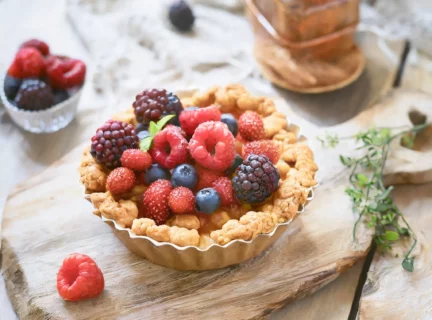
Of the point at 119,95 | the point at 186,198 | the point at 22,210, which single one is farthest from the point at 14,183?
the point at 186,198

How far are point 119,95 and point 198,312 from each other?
1.27 metres

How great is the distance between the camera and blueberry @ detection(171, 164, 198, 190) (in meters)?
1.66

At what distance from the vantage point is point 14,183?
7.26ft

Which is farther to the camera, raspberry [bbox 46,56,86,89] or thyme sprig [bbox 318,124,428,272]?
raspberry [bbox 46,56,86,89]

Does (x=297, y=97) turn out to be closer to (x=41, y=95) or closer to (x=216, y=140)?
(x=216, y=140)

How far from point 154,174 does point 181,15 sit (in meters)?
1.34

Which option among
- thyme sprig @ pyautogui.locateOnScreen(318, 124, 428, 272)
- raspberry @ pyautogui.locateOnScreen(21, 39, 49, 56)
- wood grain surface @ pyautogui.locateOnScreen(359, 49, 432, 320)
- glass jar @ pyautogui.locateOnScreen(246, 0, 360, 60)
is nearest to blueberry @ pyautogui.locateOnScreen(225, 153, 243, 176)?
thyme sprig @ pyautogui.locateOnScreen(318, 124, 428, 272)

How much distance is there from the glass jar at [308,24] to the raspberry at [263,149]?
79 centimetres

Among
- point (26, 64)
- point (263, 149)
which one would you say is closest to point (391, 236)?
point (263, 149)

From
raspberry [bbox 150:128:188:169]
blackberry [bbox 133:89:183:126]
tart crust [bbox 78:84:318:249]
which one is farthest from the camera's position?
blackberry [bbox 133:89:183:126]

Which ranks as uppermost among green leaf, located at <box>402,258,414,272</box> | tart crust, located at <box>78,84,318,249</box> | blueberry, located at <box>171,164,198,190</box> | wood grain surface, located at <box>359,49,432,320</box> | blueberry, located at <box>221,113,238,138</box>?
blueberry, located at <box>221,113,238,138</box>

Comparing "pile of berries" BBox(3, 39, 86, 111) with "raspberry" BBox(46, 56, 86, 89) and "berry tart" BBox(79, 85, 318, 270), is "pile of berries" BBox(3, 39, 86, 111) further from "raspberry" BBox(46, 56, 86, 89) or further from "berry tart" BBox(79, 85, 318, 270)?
"berry tart" BBox(79, 85, 318, 270)

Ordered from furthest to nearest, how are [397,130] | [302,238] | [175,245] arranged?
1. [397,130]
2. [302,238]
3. [175,245]

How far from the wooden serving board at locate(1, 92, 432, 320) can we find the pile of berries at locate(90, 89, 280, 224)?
229 millimetres
